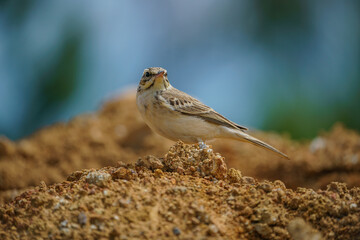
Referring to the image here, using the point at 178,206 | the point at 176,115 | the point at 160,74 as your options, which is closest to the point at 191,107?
the point at 176,115

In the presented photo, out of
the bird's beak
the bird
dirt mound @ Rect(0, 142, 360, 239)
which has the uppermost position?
the bird's beak

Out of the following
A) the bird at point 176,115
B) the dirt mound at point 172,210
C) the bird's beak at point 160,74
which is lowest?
the dirt mound at point 172,210

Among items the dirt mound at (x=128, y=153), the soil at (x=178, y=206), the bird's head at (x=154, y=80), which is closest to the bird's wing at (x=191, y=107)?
A: the bird's head at (x=154, y=80)

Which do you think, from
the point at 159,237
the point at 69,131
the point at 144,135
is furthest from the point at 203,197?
the point at 69,131

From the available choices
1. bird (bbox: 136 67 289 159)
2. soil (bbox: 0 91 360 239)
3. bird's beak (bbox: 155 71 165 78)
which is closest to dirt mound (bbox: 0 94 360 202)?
bird (bbox: 136 67 289 159)

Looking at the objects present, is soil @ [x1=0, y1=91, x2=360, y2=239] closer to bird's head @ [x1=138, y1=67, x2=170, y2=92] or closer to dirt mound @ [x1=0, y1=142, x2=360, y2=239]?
dirt mound @ [x1=0, y1=142, x2=360, y2=239]

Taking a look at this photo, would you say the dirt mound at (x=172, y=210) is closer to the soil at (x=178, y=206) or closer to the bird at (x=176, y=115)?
Result: the soil at (x=178, y=206)

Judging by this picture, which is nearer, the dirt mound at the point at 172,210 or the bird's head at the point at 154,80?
the dirt mound at the point at 172,210
